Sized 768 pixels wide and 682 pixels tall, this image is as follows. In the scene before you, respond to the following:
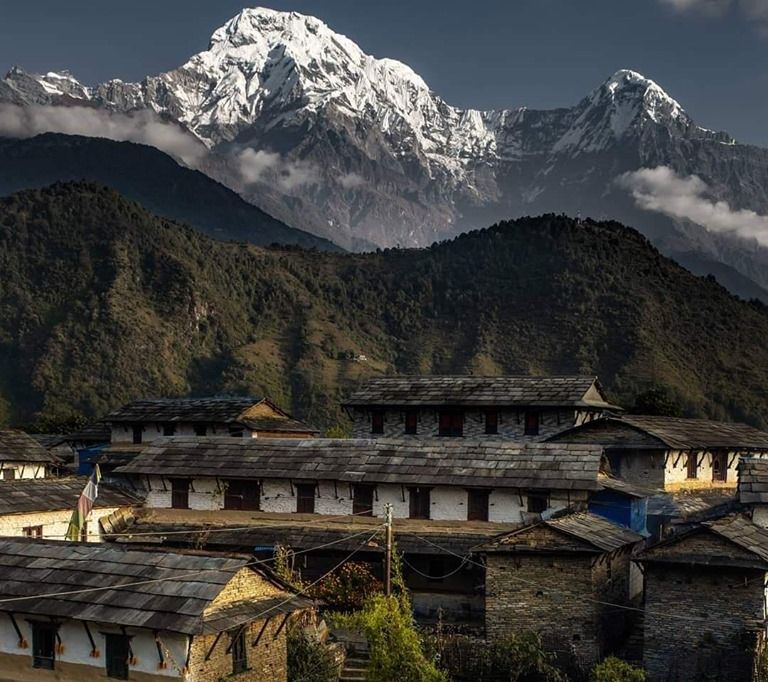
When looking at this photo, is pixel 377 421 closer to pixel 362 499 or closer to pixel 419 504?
pixel 362 499

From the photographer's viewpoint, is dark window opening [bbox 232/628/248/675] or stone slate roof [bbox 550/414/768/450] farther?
stone slate roof [bbox 550/414/768/450]

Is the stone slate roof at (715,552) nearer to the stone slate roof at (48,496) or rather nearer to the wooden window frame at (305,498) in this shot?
the wooden window frame at (305,498)

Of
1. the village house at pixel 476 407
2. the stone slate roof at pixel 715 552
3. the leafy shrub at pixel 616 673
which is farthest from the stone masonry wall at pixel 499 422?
the leafy shrub at pixel 616 673

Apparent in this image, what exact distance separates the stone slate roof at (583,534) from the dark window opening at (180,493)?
15.9 meters

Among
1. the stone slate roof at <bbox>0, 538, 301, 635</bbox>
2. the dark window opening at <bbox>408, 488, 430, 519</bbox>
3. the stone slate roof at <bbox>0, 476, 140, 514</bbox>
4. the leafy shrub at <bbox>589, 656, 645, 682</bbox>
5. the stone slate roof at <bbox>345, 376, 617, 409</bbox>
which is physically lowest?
the leafy shrub at <bbox>589, 656, 645, 682</bbox>

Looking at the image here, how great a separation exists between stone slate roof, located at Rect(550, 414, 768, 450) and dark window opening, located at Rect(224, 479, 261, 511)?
16754 mm

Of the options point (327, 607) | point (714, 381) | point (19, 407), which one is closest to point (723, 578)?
point (327, 607)

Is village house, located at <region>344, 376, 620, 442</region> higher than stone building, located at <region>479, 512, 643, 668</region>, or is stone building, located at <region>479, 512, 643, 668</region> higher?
village house, located at <region>344, 376, 620, 442</region>

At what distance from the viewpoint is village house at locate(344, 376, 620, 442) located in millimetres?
51844

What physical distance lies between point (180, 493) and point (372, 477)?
9061mm

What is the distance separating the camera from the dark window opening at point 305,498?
131ft

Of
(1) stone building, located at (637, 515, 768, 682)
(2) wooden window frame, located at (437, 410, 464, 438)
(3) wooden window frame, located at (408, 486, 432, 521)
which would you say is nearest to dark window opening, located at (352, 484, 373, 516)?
(3) wooden window frame, located at (408, 486, 432, 521)

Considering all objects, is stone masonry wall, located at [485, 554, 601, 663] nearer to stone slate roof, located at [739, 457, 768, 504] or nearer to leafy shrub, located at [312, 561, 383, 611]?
leafy shrub, located at [312, 561, 383, 611]

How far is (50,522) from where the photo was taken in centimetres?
3997
